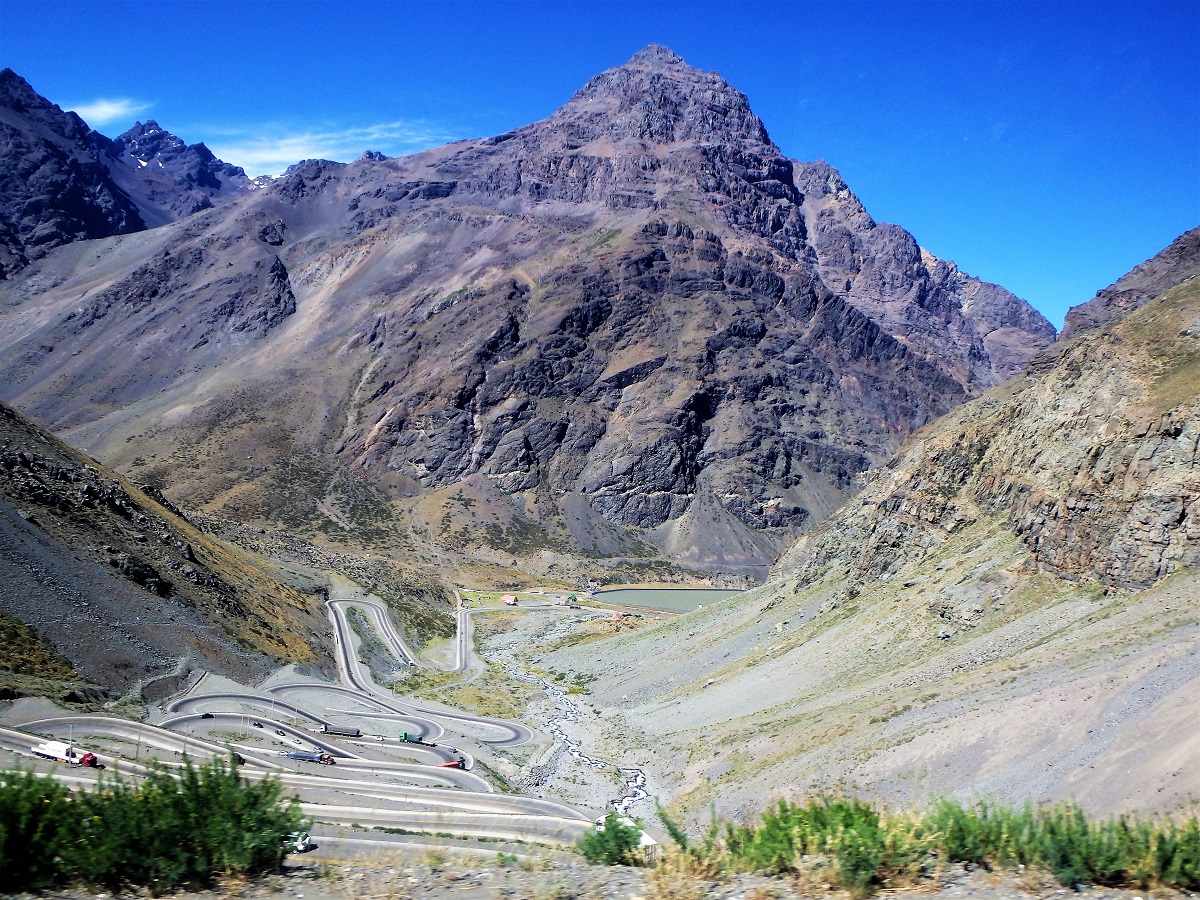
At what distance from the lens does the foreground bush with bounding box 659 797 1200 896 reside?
1083 cm

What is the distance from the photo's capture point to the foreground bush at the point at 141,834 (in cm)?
1003

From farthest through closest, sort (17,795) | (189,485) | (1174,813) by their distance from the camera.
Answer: (189,485)
(1174,813)
(17,795)

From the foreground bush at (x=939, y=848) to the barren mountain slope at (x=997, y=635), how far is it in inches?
506

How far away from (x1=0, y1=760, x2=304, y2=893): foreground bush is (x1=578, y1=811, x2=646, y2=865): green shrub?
451 centimetres

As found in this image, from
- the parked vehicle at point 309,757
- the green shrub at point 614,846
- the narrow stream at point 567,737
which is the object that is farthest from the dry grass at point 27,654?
the green shrub at point 614,846

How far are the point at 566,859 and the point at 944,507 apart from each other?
4823 centimetres

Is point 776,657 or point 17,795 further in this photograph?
point 776,657

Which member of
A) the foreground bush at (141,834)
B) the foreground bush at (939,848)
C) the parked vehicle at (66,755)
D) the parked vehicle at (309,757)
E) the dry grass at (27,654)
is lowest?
the foreground bush at (939,848)

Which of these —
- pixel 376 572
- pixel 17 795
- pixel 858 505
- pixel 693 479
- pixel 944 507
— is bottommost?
pixel 17 795

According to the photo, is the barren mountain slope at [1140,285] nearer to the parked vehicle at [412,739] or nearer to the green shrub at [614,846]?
the parked vehicle at [412,739]

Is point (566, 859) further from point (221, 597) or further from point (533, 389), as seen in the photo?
point (533, 389)

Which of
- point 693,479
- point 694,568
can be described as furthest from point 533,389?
Result: point 694,568

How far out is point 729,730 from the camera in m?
42.4

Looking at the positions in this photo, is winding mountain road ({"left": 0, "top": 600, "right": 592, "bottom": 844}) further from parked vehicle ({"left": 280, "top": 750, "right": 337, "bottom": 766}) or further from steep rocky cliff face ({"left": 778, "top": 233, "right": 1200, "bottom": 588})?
steep rocky cliff face ({"left": 778, "top": 233, "right": 1200, "bottom": 588})
